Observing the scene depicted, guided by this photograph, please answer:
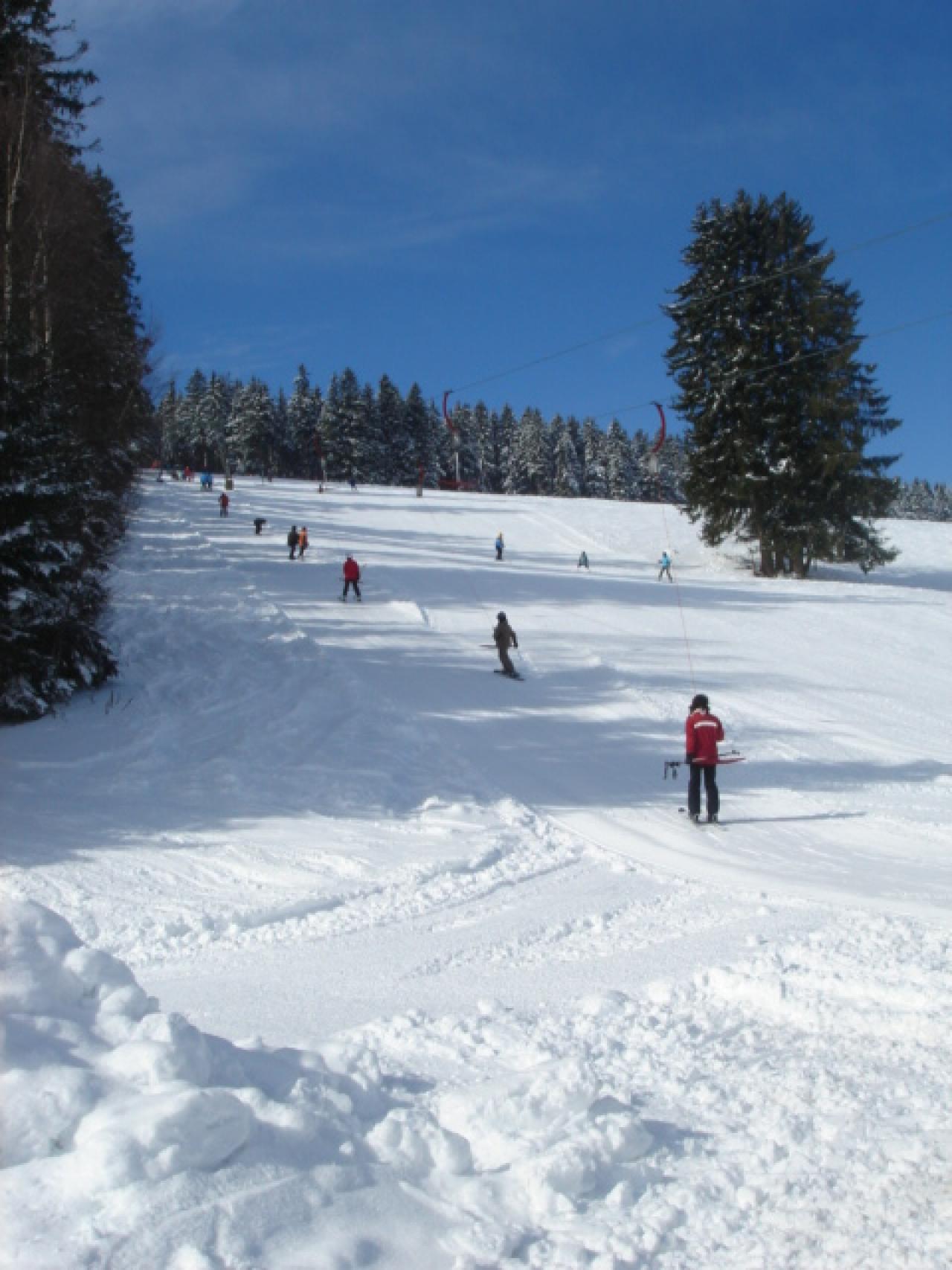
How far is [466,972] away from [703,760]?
5.64 meters

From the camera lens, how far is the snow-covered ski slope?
3223 millimetres

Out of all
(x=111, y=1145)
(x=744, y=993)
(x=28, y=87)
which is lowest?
(x=744, y=993)

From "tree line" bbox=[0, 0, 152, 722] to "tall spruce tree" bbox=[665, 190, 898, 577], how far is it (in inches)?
1016

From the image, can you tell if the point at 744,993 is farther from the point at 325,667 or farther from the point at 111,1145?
the point at 325,667

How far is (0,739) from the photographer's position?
12.2m

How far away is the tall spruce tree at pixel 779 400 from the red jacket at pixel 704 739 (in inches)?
1158

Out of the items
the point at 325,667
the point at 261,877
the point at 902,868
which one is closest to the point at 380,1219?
the point at 261,877

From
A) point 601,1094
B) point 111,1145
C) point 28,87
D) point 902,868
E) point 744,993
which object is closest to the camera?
point 111,1145

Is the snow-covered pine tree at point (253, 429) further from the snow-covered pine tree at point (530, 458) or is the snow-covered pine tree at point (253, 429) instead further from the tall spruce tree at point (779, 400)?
the tall spruce tree at point (779, 400)

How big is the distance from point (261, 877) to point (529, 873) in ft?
8.62

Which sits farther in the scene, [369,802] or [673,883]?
[369,802]

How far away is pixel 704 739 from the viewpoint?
11.1m

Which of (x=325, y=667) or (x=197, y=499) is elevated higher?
(x=197, y=499)

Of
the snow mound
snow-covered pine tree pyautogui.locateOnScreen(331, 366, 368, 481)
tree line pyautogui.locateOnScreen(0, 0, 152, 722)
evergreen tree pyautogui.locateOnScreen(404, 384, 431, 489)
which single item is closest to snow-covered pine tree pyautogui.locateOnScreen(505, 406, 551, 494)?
evergreen tree pyautogui.locateOnScreen(404, 384, 431, 489)
